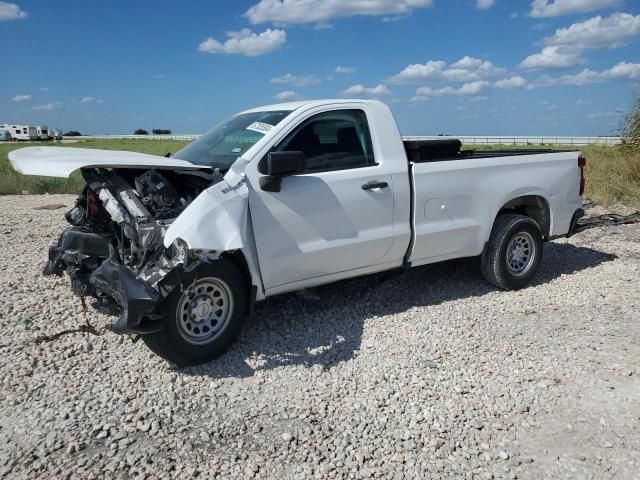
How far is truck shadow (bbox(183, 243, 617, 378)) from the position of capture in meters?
4.61

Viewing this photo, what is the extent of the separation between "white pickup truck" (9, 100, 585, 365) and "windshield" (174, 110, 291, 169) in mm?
21

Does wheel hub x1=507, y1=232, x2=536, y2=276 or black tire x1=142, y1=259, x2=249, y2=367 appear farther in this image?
wheel hub x1=507, y1=232, x2=536, y2=276

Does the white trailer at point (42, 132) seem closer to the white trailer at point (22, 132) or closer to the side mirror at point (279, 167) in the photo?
the white trailer at point (22, 132)

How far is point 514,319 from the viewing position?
5.55 meters

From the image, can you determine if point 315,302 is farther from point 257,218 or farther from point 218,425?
point 218,425

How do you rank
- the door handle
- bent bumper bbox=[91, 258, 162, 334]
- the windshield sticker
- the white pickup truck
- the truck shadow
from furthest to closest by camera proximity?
the door handle
the windshield sticker
the truck shadow
the white pickup truck
bent bumper bbox=[91, 258, 162, 334]

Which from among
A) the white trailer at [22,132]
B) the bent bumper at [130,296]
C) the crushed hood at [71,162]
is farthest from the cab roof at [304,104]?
the white trailer at [22,132]

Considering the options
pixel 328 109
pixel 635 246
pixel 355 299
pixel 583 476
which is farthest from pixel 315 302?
pixel 635 246

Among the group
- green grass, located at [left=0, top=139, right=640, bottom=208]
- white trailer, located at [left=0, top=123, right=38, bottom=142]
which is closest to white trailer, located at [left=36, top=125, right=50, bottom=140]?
white trailer, located at [left=0, top=123, right=38, bottom=142]

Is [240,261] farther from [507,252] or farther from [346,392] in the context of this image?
[507,252]

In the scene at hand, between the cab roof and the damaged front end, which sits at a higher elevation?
the cab roof

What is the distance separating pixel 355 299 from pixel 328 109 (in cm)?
201

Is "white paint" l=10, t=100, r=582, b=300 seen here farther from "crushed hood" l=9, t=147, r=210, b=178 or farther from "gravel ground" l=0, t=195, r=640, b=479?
"gravel ground" l=0, t=195, r=640, b=479

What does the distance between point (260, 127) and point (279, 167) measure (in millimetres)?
806
